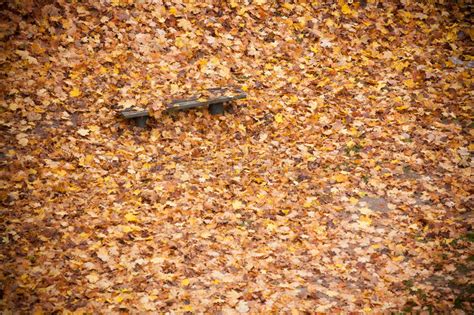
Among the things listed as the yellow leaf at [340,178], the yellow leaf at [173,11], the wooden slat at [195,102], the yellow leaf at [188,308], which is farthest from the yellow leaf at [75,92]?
the yellow leaf at [340,178]

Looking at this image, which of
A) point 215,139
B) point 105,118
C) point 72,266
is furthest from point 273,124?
point 72,266

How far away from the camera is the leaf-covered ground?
5.05 metres

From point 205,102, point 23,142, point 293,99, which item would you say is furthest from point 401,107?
point 23,142

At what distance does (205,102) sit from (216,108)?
0.91 ft

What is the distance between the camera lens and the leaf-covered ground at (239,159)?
5051 millimetres

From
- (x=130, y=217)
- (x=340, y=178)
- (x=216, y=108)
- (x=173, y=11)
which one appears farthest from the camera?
(x=173, y=11)

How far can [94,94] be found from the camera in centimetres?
A: 729

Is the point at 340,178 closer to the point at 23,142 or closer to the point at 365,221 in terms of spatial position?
the point at 365,221

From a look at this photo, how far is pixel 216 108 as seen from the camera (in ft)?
24.7

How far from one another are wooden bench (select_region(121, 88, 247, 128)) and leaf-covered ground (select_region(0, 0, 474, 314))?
0.72 feet

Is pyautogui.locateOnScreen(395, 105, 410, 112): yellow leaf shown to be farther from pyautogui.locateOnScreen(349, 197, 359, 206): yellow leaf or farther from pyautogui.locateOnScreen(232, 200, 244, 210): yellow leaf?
pyautogui.locateOnScreen(232, 200, 244, 210): yellow leaf

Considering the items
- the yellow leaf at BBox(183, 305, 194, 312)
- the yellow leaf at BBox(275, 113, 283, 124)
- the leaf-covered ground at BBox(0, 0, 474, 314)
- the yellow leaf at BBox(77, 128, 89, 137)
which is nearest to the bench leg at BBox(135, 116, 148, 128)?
the leaf-covered ground at BBox(0, 0, 474, 314)

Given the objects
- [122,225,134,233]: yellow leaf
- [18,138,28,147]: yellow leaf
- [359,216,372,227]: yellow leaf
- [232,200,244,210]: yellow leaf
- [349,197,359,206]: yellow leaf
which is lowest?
[122,225,134,233]: yellow leaf

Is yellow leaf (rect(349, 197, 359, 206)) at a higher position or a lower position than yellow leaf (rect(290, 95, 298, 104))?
lower
